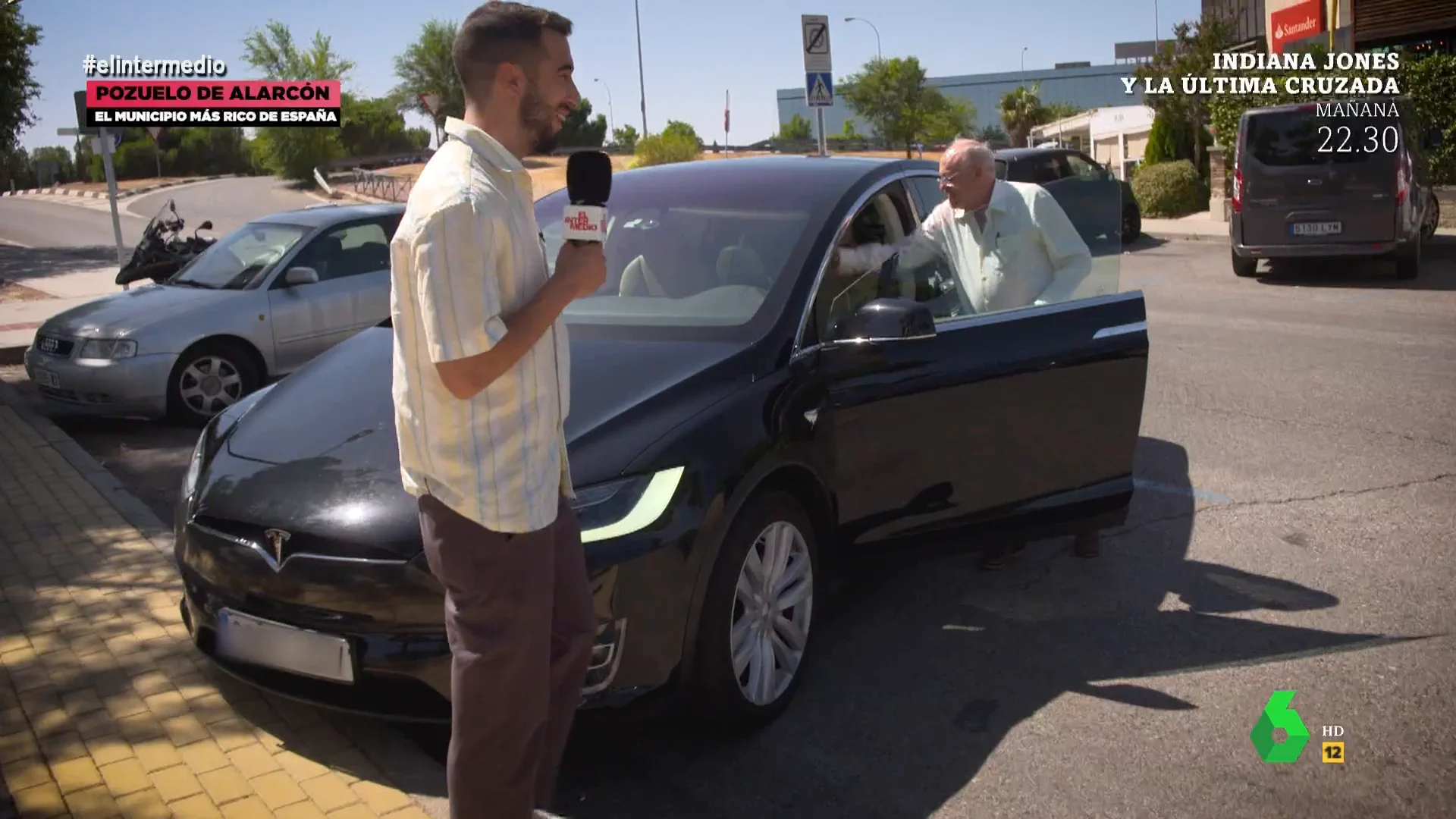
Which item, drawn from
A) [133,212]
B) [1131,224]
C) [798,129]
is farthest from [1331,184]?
[798,129]

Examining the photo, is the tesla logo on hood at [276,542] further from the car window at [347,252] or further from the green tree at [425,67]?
the green tree at [425,67]

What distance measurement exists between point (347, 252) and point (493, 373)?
7734mm

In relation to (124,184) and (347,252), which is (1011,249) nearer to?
(347,252)

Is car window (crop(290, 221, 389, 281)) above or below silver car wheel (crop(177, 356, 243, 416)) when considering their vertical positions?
above

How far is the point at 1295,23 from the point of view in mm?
26422

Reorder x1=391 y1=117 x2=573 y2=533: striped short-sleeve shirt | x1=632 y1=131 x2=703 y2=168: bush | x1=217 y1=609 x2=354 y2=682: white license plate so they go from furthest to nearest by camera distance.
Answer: x1=632 y1=131 x2=703 y2=168: bush < x1=217 y1=609 x2=354 y2=682: white license plate < x1=391 y1=117 x2=573 y2=533: striped short-sleeve shirt

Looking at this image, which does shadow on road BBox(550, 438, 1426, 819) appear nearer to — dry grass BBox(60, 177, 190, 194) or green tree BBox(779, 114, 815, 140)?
dry grass BBox(60, 177, 190, 194)

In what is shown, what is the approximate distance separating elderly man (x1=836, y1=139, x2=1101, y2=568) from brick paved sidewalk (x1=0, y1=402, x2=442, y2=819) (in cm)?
273

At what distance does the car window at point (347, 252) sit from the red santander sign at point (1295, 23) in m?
22.0

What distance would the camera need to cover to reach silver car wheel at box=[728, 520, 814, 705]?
11.8 ft

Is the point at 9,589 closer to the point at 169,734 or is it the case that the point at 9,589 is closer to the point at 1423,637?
the point at 169,734

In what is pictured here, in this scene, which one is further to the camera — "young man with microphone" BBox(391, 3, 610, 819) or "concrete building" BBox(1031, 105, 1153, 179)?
"concrete building" BBox(1031, 105, 1153, 179)

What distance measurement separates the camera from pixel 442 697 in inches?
125

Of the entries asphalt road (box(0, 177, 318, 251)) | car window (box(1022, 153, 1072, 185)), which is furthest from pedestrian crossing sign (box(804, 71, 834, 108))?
asphalt road (box(0, 177, 318, 251))
